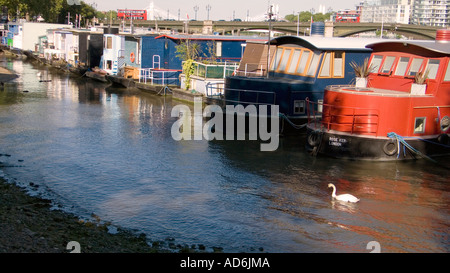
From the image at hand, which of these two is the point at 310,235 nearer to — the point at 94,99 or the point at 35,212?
the point at 35,212

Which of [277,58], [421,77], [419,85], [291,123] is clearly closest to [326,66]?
[277,58]

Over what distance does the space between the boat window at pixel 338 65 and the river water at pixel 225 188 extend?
384 cm

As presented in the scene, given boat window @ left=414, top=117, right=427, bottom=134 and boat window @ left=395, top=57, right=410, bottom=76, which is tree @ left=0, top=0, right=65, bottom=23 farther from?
boat window @ left=414, top=117, right=427, bottom=134

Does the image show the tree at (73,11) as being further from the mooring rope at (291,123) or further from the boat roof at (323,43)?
the mooring rope at (291,123)

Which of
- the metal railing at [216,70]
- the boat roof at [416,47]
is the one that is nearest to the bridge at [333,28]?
the metal railing at [216,70]

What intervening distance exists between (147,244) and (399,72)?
50.0ft

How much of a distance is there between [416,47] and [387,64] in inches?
61.2

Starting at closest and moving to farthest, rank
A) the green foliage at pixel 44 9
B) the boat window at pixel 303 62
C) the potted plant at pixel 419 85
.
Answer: the potted plant at pixel 419 85, the boat window at pixel 303 62, the green foliage at pixel 44 9

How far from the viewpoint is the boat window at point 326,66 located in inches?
1061

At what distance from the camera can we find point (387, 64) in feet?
80.5

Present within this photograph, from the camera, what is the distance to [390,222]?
50.8ft

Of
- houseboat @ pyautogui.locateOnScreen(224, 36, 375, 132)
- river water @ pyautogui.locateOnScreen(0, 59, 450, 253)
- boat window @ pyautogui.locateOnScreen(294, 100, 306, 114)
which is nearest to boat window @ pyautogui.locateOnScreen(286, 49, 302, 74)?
houseboat @ pyautogui.locateOnScreen(224, 36, 375, 132)

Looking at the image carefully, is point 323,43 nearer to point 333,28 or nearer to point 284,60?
point 284,60
